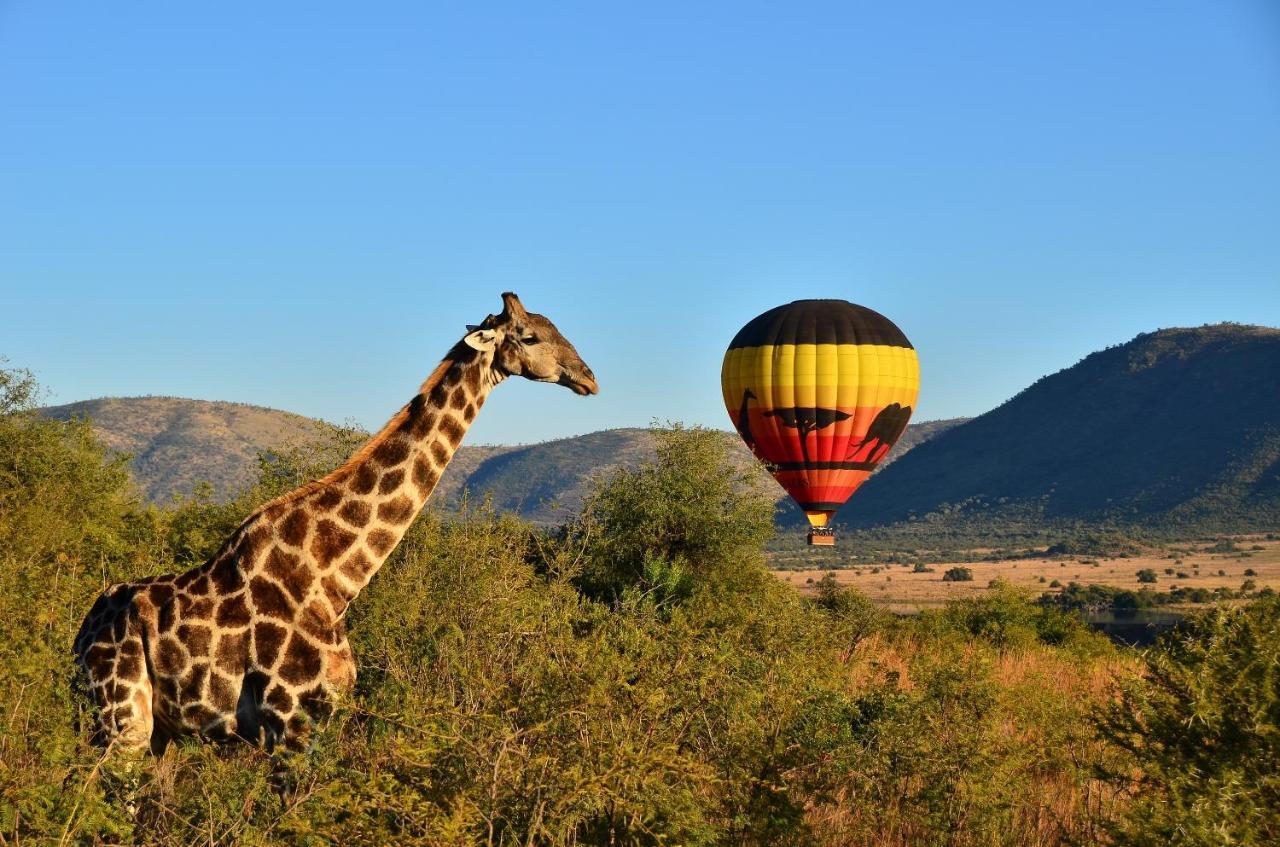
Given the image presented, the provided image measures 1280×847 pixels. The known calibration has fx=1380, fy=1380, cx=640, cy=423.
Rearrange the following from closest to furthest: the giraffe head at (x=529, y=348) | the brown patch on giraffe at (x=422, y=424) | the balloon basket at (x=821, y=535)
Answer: the brown patch on giraffe at (x=422, y=424)
the giraffe head at (x=529, y=348)
the balloon basket at (x=821, y=535)

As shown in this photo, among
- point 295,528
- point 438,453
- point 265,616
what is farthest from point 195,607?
point 438,453

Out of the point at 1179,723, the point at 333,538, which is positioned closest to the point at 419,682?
the point at 333,538

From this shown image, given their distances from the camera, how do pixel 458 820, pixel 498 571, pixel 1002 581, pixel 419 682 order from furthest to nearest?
1. pixel 1002 581
2. pixel 498 571
3. pixel 419 682
4. pixel 458 820

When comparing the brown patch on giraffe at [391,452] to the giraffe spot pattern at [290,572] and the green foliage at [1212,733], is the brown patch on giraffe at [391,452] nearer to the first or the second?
the giraffe spot pattern at [290,572]

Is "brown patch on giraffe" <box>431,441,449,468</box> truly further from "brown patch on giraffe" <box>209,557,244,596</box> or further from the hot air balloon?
the hot air balloon

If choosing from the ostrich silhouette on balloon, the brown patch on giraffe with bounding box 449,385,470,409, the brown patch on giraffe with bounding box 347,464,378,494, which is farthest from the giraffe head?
the ostrich silhouette on balloon

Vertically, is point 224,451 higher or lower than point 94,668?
higher

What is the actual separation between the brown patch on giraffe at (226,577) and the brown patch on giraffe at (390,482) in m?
1.22

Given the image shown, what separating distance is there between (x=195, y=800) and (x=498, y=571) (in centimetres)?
890

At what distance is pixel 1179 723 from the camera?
8984 millimetres

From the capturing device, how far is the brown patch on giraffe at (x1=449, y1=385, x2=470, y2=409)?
1068 cm

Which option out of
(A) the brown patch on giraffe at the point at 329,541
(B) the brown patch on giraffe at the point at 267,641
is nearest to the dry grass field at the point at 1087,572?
(A) the brown patch on giraffe at the point at 329,541

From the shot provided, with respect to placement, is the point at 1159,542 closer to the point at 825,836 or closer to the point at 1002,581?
the point at 1002,581

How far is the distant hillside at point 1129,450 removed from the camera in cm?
15600
